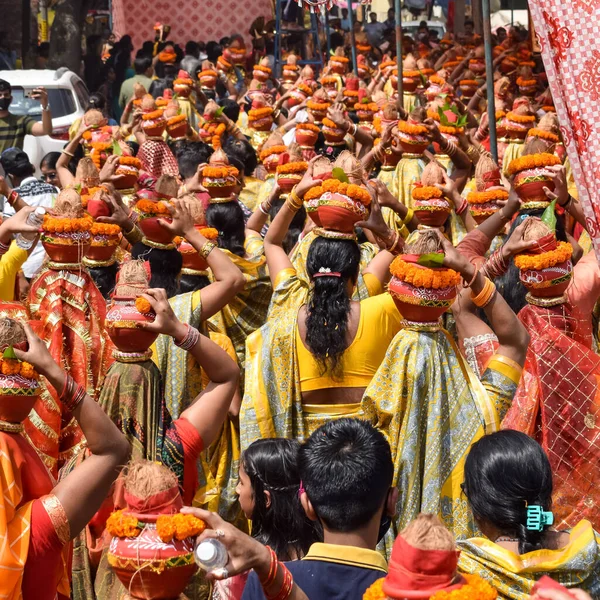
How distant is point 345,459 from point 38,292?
2.01 meters

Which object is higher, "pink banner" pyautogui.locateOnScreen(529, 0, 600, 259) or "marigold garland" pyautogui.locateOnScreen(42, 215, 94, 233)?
"pink banner" pyautogui.locateOnScreen(529, 0, 600, 259)

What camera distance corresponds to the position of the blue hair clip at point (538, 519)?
2666mm

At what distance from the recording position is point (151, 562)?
94.9 inches

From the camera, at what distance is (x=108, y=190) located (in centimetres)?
603

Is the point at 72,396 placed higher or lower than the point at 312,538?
higher

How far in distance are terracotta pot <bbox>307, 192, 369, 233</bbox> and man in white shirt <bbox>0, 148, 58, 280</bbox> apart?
7.97ft

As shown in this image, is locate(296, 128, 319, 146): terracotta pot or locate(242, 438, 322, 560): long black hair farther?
locate(296, 128, 319, 146): terracotta pot

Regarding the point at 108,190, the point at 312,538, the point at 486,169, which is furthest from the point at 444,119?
the point at 312,538

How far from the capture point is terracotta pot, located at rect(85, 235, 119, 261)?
16.5 ft

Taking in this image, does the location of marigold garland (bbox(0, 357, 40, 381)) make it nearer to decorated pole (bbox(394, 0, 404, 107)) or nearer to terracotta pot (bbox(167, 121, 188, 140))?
decorated pole (bbox(394, 0, 404, 107))

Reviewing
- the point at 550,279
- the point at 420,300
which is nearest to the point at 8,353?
the point at 420,300

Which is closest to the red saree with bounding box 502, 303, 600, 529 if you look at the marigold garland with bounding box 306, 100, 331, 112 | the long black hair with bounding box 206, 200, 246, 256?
the long black hair with bounding box 206, 200, 246, 256

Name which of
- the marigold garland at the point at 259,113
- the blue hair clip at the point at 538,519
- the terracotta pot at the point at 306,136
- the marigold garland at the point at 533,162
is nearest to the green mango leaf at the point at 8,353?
the blue hair clip at the point at 538,519

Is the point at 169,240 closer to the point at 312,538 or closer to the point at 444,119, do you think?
the point at 312,538
